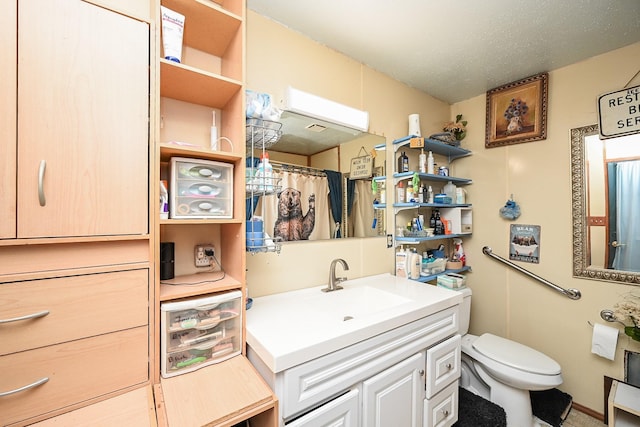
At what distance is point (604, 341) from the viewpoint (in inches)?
64.2

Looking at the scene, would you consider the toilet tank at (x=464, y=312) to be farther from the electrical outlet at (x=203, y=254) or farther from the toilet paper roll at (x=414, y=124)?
the electrical outlet at (x=203, y=254)

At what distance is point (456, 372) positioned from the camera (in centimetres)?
145

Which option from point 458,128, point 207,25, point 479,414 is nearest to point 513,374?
point 479,414

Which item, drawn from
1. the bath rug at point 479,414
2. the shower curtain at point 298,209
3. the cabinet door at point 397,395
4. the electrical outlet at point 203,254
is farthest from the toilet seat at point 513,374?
the electrical outlet at point 203,254

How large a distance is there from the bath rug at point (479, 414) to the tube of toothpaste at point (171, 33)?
2.47 m

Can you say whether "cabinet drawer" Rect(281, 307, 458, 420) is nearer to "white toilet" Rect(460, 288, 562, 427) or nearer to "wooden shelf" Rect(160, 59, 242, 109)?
"white toilet" Rect(460, 288, 562, 427)

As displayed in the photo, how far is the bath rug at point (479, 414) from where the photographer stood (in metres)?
1.51

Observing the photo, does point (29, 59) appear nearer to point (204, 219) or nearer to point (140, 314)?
point (204, 219)

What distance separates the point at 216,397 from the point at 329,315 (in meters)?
0.55

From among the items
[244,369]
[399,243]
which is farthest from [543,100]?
[244,369]

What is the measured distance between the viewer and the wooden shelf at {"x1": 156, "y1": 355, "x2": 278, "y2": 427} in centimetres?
73

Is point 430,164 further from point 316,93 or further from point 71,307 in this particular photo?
point 71,307

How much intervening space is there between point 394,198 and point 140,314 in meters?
1.75

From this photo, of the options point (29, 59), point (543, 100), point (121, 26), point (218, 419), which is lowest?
point (218, 419)
